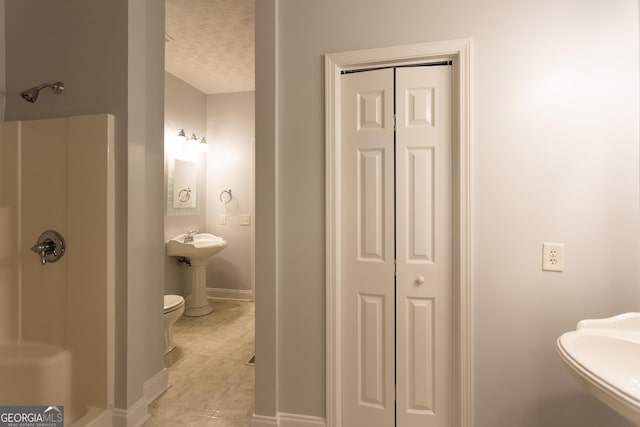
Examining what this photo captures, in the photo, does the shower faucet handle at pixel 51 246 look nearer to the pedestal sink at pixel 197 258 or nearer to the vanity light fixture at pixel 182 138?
the pedestal sink at pixel 197 258

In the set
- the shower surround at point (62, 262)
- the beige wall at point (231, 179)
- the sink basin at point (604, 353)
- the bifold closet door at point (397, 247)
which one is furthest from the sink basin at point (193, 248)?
the sink basin at point (604, 353)

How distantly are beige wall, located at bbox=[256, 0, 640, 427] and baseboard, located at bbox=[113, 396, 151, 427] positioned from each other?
31.3 inches

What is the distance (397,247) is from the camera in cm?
168

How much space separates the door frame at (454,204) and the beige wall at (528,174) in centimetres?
5

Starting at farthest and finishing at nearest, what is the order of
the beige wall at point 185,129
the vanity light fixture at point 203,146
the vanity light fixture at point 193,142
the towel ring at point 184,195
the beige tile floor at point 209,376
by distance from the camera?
the vanity light fixture at point 203,146
the vanity light fixture at point 193,142
the towel ring at point 184,195
the beige wall at point 185,129
the beige tile floor at point 209,376

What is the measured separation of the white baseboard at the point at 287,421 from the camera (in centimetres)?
174

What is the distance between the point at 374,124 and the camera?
1.70 metres

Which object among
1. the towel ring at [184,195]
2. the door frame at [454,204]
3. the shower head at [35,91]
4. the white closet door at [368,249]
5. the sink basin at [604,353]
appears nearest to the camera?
the sink basin at [604,353]

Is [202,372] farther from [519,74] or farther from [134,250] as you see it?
[519,74]

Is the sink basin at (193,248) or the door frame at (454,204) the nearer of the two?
the door frame at (454,204)

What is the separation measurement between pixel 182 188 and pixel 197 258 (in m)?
0.91

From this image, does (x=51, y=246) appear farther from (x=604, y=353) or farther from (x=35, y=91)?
(x=604, y=353)

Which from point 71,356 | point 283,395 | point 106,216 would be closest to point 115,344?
point 71,356

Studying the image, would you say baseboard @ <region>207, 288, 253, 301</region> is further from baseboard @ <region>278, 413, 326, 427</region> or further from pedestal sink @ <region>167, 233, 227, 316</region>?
baseboard @ <region>278, 413, 326, 427</region>
